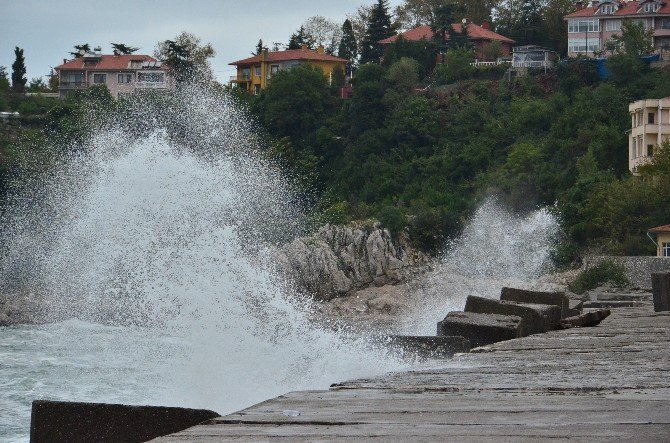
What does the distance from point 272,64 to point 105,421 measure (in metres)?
88.8

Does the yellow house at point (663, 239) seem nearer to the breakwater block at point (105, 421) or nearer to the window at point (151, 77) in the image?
the window at point (151, 77)

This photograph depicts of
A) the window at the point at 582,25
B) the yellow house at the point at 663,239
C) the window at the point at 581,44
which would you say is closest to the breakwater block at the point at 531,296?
the yellow house at the point at 663,239

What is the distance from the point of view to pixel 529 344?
7.99 meters

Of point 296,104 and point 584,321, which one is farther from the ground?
point 296,104

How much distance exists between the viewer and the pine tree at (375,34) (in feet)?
302

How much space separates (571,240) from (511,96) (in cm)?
1764

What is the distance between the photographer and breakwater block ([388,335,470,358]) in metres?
8.45

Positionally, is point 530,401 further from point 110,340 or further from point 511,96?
point 511,96

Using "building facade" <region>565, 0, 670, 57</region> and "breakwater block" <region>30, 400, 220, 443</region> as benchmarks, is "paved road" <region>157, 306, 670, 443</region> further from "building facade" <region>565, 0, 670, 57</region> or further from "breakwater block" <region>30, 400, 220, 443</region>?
"building facade" <region>565, 0, 670, 57</region>

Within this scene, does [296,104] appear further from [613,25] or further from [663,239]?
[663,239]

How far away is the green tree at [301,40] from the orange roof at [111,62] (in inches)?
386

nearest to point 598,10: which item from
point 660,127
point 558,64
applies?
point 558,64

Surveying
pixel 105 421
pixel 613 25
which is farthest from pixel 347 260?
pixel 105 421

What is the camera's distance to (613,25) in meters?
84.2
